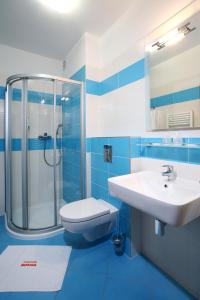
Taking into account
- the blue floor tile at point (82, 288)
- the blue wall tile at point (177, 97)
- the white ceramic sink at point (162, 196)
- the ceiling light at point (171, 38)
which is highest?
the ceiling light at point (171, 38)

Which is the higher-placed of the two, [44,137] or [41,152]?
[44,137]

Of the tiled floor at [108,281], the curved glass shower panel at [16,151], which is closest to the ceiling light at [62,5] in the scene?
the curved glass shower panel at [16,151]

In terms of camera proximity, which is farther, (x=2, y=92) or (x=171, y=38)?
(x=2, y=92)

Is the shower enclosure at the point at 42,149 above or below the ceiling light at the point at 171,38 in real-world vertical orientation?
below

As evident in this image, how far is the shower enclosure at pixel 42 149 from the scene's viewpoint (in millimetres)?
1994

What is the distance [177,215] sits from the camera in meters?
0.74

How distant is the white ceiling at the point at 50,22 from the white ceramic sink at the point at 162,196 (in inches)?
69.2

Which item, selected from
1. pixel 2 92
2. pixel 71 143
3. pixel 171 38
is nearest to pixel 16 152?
pixel 71 143

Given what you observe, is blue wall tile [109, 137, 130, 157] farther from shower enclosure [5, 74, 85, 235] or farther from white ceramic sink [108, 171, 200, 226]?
shower enclosure [5, 74, 85, 235]

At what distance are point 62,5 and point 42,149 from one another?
5.45 ft

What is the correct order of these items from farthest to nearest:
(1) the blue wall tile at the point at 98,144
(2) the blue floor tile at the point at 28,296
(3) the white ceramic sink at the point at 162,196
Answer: (1) the blue wall tile at the point at 98,144 → (2) the blue floor tile at the point at 28,296 → (3) the white ceramic sink at the point at 162,196

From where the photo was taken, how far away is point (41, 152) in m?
2.31

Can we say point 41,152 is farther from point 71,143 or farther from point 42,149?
point 71,143

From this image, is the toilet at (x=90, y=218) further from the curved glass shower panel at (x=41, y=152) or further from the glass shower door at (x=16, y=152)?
the glass shower door at (x=16, y=152)
